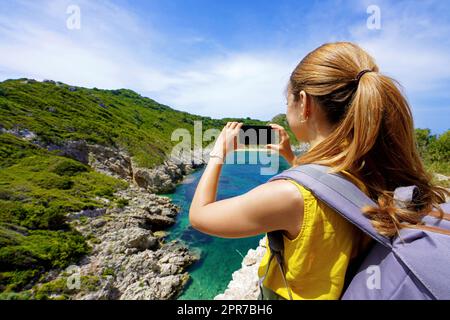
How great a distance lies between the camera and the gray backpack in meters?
0.78

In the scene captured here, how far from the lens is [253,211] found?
0.93 m

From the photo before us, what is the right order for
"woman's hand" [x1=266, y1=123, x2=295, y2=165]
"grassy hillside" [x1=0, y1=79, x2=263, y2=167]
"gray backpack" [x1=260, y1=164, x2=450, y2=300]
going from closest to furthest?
"gray backpack" [x1=260, y1=164, x2=450, y2=300] < "woman's hand" [x1=266, y1=123, x2=295, y2=165] < "grassy hillside" [x1=0, y1=79, x2=263, y2=167]

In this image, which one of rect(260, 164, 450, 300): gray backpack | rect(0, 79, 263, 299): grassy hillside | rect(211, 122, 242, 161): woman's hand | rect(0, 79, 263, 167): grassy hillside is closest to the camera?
rect(260, 164, 450, 300): gray backpack

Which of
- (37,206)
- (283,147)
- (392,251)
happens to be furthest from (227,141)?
(37,206)

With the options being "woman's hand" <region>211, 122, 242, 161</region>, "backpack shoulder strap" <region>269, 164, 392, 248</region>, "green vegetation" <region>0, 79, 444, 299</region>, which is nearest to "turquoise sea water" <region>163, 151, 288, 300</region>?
"green vegetation" <region>0, 79, 444, 299</region>

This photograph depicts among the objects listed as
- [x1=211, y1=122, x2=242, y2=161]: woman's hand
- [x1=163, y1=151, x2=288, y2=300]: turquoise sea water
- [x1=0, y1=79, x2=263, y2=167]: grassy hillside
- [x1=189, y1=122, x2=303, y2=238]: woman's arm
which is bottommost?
[x1=163, y1=151, x2=288, y2=300]: turquoise sea water

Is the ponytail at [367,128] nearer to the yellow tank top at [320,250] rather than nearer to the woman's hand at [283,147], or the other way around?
the yellow tank top at [320,250]

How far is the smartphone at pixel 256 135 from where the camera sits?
57.5 inches

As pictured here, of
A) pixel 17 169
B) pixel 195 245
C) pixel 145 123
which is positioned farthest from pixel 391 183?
pixel 145 123

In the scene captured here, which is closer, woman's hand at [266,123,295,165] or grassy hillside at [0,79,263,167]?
woman's hand at [266,123,295,165]

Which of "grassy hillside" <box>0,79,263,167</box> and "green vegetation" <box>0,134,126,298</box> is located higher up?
"grassy hillside" <box>0,79,263,167</box>

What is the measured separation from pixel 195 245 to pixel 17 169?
41.6 ft

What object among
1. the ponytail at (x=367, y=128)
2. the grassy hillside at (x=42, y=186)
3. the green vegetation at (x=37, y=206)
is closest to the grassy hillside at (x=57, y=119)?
the grassy hillside at (x=42, y=186)

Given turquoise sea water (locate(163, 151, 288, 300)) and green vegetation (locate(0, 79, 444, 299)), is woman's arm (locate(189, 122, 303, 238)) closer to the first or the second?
green vegetation (locate(0, 79, 444, 299))
